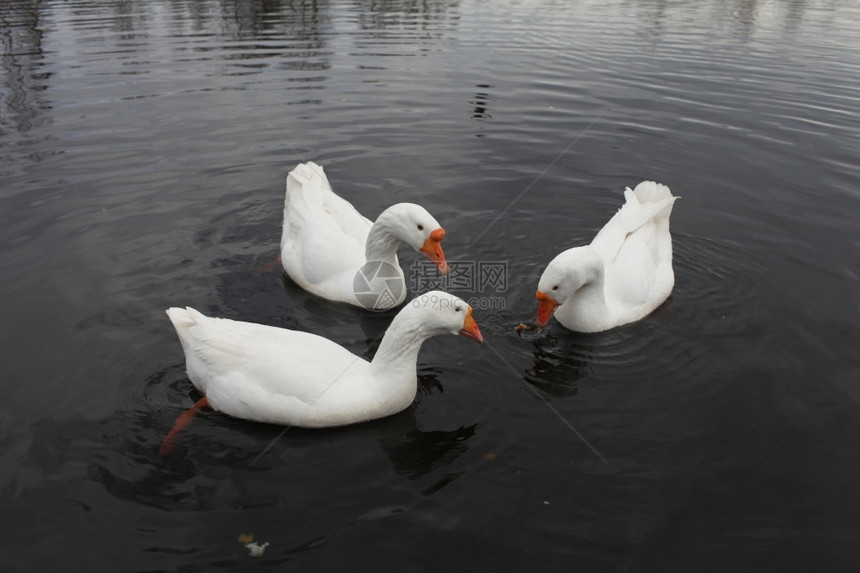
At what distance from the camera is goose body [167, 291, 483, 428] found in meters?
5.11

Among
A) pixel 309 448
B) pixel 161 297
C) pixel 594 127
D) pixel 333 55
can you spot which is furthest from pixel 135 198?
pixel 333 55

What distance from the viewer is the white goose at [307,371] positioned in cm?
510

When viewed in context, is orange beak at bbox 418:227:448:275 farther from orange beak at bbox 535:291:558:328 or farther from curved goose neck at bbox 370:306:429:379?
curved goose neck at bbox 370:306:429:379

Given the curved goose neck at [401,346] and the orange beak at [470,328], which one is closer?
the curved goose neck at [401,346]

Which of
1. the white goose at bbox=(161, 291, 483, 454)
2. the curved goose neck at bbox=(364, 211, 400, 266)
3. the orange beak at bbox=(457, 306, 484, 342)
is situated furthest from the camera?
the curved goose neck at bbox=(364, 211, 400, 266)

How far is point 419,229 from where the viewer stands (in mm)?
6559

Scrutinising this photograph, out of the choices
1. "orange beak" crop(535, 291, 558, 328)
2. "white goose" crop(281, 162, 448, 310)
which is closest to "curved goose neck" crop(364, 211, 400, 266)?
"white goose" crop(281, 162, 448, 310)

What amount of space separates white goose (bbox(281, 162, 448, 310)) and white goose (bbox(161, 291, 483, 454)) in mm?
1280

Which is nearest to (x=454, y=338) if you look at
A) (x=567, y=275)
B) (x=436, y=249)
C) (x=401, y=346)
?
(x=436, y=249)

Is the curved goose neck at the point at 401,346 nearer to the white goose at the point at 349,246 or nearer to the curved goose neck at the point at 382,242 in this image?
the white goose at the point at 349,246

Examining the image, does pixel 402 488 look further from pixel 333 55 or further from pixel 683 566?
pixel 333 55

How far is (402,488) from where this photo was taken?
15.3 ft

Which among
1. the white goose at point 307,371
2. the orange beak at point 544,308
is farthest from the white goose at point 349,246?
the white goose at point 307,371

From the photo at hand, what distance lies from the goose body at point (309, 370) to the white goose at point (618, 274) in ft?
4.47
